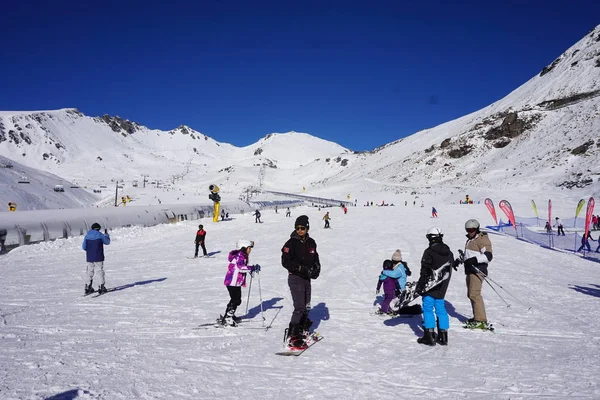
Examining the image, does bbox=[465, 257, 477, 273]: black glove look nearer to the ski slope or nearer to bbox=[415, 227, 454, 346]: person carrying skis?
bbox=[415, 227, 454, 346]: person carrying skis

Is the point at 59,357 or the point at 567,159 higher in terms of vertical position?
the point at 567,159

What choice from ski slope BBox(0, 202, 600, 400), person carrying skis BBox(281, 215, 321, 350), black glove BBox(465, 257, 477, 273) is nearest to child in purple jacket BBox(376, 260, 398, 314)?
ski slope BBox(0, 202, 600, 400)

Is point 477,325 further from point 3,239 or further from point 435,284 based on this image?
point 3,239

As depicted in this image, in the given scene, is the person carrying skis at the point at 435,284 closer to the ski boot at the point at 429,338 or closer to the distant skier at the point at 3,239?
the ski boot at the point at 429,338

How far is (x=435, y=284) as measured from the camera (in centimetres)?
607

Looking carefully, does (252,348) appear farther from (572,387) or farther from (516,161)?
(516,161)

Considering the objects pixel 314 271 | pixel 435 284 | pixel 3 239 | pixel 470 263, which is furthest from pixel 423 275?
pixel 3 239

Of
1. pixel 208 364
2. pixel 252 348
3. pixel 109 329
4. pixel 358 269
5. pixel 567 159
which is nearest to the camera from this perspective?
pixel 208 364

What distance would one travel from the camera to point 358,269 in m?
14.1

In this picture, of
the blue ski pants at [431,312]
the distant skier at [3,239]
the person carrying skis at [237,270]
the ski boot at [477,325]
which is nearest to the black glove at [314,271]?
the person carrying skis at [237,270]

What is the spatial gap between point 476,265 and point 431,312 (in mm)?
1306

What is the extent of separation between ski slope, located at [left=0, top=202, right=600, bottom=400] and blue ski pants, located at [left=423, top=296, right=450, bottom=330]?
373 millimetres

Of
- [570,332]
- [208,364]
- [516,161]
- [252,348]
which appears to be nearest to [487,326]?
[570,332]

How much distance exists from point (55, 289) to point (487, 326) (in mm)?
10765
